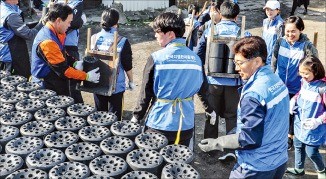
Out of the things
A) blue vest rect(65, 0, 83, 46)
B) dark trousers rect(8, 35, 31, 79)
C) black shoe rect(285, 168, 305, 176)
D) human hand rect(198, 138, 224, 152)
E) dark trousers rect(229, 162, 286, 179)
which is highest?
blue vest rect(65, 0, 83, 46)

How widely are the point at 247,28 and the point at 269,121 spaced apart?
Answer: 8649mm

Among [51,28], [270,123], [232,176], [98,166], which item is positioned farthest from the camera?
[51,28]

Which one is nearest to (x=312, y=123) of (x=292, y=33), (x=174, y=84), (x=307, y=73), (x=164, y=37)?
(x=307, y=73)

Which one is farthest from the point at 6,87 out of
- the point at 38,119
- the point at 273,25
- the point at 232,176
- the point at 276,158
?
the point at 273,25

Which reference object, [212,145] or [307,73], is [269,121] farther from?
[307,73]

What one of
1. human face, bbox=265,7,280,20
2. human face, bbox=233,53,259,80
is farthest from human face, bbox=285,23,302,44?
human face, bbox=233,53,259,80

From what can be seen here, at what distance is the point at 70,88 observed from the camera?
17.9ft

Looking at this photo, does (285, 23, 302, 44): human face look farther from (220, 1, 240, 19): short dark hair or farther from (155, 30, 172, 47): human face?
(155, 30, 172, 47): human face

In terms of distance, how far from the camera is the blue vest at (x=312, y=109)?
4.99m

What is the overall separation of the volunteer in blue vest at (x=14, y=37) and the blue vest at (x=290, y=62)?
11.3 feet

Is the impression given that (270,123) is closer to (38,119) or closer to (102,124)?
(102,124)

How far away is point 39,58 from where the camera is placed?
4.98m

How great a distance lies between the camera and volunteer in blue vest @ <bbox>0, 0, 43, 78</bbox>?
5.97 metres

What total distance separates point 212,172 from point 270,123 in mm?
2268
